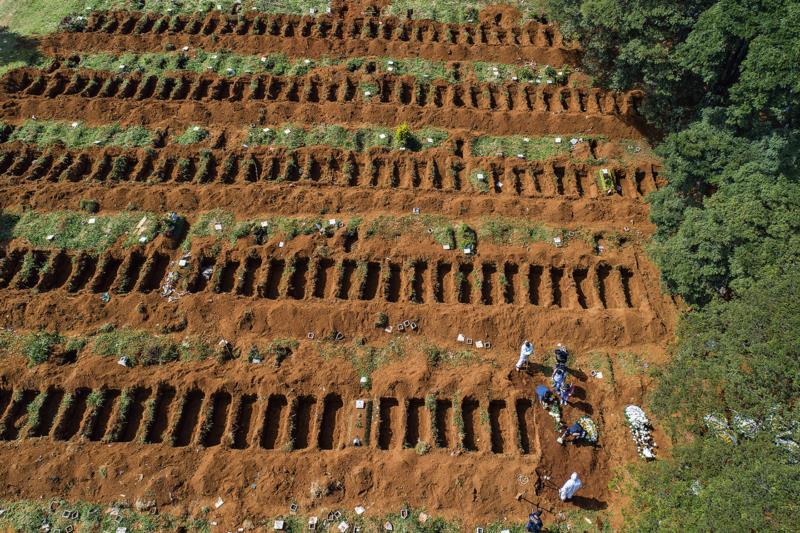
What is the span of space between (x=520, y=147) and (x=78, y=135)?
16.3 m

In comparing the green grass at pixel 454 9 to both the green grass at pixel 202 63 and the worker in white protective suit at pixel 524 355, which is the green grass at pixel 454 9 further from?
the worker in white protective suit at pixel 524 355

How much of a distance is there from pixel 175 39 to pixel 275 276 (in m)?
13.0

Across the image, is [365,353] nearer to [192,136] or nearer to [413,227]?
[413,227]

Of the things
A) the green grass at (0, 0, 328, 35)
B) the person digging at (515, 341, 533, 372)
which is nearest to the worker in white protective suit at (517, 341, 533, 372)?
the person digging at (515, 341, 533, 372)

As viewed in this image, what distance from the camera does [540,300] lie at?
15.4 m

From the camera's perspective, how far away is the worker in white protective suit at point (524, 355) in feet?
43.7

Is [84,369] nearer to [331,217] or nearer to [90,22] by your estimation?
[331,217]

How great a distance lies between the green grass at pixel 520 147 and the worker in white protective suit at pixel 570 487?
11.1 meters

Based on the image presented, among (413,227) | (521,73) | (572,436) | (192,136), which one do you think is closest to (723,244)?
(572,436)

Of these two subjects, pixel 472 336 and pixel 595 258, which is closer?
pixel 472 336

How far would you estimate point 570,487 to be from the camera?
11.7 meters

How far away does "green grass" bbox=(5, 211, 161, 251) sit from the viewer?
16141mm

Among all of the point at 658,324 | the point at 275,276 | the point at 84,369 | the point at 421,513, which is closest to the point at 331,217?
the point at 275,276

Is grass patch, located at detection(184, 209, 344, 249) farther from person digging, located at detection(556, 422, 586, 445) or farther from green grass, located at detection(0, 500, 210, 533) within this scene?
person digging, located at detection(556, 422, 586, 445)
